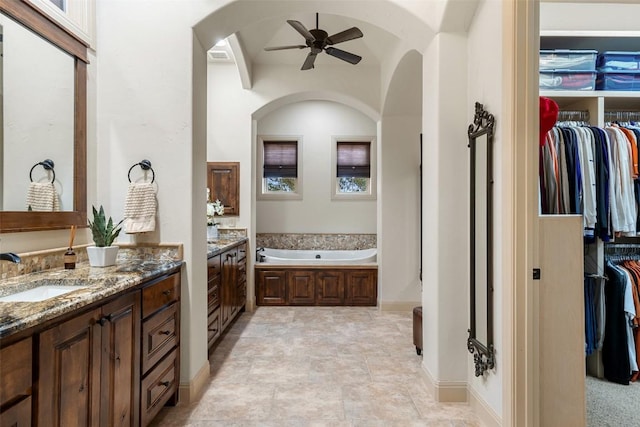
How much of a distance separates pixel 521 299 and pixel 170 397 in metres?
2.08

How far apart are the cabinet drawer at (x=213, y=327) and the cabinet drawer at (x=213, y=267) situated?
1.10 ft

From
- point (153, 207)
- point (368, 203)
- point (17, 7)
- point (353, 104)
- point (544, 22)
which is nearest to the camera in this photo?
point (17, 7)

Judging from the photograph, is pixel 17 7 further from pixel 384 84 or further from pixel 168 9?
pixel 384 84

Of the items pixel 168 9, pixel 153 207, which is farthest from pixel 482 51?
pixel 153 207

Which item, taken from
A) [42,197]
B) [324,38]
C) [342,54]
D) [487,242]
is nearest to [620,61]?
[487,242]

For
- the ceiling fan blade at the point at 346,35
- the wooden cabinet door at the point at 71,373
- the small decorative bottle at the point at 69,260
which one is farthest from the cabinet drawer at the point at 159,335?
the ceiling fan blade at the point at 346,35

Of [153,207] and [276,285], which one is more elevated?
[153,207]

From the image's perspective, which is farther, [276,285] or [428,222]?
[276,285]

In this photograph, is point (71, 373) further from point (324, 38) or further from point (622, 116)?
point (622, 116)

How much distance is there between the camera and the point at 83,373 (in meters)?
1.30

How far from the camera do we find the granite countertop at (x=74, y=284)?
1.06 m

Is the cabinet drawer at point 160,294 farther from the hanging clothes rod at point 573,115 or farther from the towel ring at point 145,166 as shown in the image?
the hanging clothes rod at point 573,115

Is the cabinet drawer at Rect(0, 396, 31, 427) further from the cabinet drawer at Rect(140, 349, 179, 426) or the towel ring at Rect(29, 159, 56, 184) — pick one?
the towel ring at Rect(29, 159, 56, 184)

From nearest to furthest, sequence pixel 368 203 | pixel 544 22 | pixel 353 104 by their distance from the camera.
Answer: pixel 544 22
pixel 353 104
pixel 368 203
